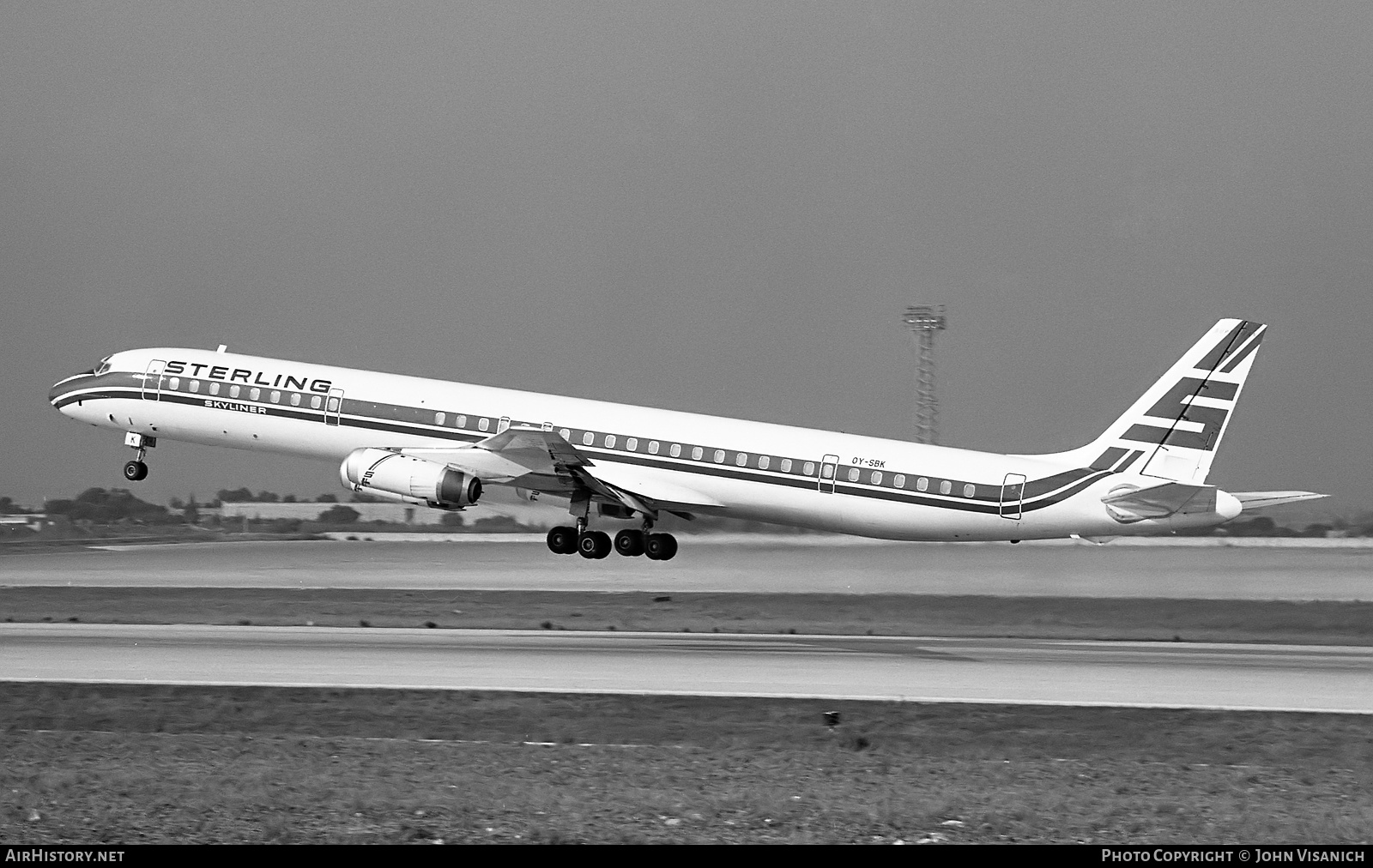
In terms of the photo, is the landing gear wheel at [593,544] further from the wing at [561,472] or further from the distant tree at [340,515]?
the distant tree at [340,515]

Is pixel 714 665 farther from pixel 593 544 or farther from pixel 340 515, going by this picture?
pixel 340 515

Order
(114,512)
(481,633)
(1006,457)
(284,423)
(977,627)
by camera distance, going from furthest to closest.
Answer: (114,512) → (284,423) → (1006,457) → (977,627) → (481,633)

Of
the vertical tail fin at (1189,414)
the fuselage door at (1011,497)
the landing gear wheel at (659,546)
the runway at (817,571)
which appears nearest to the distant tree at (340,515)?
the runway at (817,571)

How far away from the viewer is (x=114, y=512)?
78375 mm

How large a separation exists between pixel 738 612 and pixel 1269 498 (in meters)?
14.0

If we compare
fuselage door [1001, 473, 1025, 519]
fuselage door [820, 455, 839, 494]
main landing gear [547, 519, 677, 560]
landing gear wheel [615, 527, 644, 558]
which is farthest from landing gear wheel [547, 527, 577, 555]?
fuselage door [1001, 473, 1025, 519]

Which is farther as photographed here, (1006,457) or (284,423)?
(284,423)

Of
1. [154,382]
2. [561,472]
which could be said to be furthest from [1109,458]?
[154,382]

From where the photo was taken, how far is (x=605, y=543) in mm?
45500

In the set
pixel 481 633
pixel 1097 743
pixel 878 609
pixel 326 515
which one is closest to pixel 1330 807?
pixel 1097 743

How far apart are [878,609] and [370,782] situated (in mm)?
→ 24951

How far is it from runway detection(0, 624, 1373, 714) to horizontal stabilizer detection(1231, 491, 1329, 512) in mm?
5568

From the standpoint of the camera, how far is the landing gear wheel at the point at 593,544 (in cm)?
4544

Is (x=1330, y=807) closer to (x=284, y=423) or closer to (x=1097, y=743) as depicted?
(x=1097, y=743)
